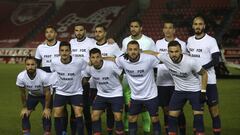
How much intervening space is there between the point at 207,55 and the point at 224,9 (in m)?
27.5

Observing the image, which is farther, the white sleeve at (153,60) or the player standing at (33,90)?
the player standing at (33,90)

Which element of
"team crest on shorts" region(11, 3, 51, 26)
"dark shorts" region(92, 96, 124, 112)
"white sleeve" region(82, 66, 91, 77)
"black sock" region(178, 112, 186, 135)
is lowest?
"black sock" region(178, 112, 186, 135)

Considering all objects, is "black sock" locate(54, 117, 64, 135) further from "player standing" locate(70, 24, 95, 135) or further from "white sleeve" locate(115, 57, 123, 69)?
"white sleeve" locate(115, 57, 123, 69)

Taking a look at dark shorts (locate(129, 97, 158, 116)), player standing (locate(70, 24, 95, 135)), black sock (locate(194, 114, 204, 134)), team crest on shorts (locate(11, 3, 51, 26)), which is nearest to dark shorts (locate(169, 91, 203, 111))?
black sock (locate(194, 114, 204, 134))

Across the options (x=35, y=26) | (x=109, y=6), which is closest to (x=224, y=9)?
(x=109, y=6)

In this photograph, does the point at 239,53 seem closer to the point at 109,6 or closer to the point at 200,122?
the point at 109,6

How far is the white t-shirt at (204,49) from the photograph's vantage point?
7047 mm

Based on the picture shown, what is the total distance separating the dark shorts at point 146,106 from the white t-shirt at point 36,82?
149 cm

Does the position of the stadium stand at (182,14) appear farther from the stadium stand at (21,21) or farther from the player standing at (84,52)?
the player standing at (84,52)

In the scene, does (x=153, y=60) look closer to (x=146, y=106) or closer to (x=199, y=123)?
(x=146, y=106)

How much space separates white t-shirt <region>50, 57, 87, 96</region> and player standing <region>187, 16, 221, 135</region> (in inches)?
72.6

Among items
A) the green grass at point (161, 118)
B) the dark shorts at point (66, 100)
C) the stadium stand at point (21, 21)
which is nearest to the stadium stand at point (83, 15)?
the stadium stand at point (21, 21)

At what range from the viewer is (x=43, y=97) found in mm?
7582

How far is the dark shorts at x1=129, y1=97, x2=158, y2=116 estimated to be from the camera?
6934 millimetres
